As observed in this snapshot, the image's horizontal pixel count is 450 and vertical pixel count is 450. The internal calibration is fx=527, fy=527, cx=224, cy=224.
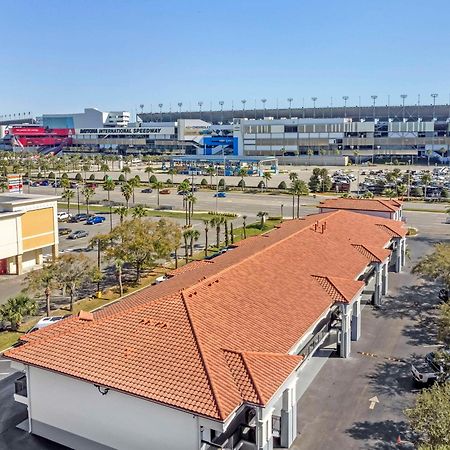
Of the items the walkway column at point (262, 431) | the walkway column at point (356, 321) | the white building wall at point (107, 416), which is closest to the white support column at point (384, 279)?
the walkway column at point (356, 321)

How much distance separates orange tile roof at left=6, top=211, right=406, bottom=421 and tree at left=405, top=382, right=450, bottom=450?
4.74 meters

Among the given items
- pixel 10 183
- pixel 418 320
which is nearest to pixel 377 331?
pixel 418 320

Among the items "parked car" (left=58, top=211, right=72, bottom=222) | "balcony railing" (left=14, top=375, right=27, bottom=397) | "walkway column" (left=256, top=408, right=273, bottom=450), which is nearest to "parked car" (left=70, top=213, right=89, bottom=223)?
"parked car" (left=58, top=211, right=72, bottom=222)

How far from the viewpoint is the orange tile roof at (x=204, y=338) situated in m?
18.1

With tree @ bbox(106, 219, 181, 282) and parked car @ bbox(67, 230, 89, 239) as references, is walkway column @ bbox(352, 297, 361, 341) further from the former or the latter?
parked car @ bbox(67, 230, 89, 239)

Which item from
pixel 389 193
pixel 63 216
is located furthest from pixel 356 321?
pixel 389 193

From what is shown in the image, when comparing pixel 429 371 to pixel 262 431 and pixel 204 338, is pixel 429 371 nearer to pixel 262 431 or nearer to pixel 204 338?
pixel 262 431

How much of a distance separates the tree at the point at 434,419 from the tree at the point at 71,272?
2630 cm

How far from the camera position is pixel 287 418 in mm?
21062

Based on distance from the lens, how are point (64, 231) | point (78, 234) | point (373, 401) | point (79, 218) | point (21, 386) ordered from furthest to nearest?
1. point (79, 218)
2. point (64, 231)
3. point (78, 234)
4. point (373, 401)
5. point (21, 386)

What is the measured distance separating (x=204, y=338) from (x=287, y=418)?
4747mm

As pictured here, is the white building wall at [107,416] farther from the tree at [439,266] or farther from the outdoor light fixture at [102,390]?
the tree at [439,266]

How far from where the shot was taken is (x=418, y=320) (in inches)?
1419

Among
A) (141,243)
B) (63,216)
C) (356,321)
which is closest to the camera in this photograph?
(356,321)
